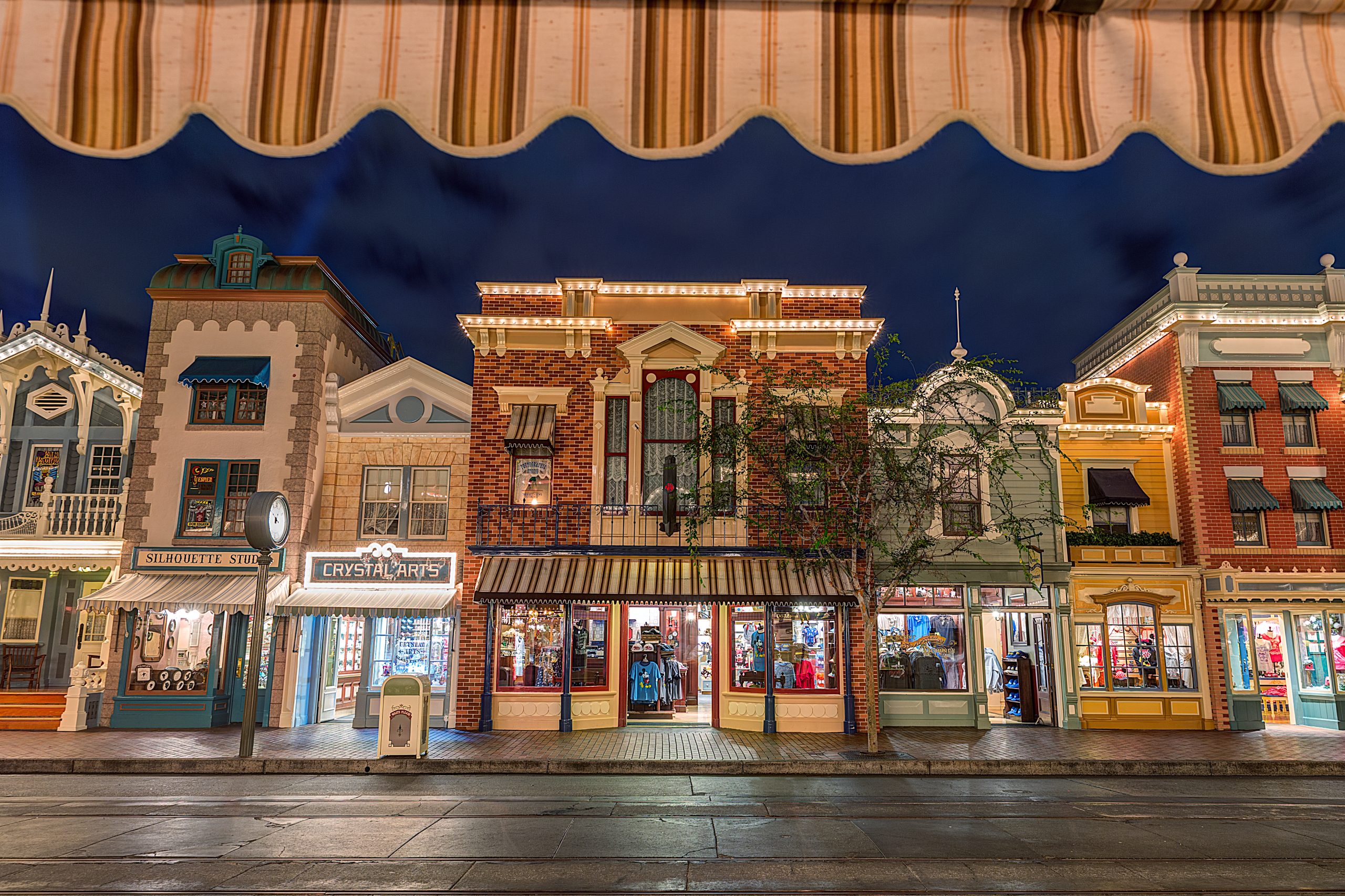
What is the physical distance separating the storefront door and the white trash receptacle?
5772mm

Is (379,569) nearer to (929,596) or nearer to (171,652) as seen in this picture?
(171,652)

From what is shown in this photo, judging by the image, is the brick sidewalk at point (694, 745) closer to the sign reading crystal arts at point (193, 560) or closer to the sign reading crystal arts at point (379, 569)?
the sign reading crystal arts at point (379, 569)

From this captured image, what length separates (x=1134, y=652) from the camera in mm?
20766

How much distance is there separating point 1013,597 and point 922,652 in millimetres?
A: 2846

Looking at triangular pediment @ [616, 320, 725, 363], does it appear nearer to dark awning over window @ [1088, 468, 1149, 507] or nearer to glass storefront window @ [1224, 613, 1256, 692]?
dark awning over window @ [1088, 468, 1149, 507]

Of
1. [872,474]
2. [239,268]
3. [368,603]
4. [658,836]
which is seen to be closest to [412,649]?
[368,603]

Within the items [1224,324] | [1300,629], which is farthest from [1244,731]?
[1224,324]

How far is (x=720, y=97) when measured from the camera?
2.18 meters

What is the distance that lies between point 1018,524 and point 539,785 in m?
10.9

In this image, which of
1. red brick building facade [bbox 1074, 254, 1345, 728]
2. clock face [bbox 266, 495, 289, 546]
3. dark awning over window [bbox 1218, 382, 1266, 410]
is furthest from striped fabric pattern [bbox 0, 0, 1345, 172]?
dark awning over window [bbox 1218, 382, 1266, 410]

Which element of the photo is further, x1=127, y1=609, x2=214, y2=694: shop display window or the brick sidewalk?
x1=127, y1=609, x2=214, y2=694: shop display window

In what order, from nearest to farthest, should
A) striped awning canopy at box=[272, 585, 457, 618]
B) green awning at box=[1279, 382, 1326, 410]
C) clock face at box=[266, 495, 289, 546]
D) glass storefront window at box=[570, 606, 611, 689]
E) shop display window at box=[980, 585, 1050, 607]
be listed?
clock face at box=[266, 495, 289, 546]
striped awning canopy at box=[272, 585, 457, 618]
glass storefront window at box=[570, 606, 611, 689]
shop display window at box=[980, 585, 1050, 607]
green awning at box=[1279, 382, 1326, 410]

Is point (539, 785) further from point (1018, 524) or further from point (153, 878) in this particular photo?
point (1018, 524)

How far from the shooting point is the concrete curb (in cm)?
1429
